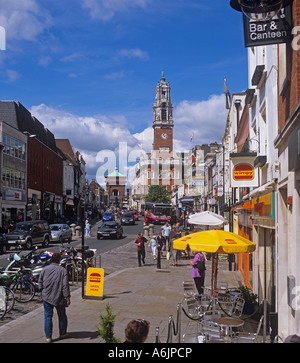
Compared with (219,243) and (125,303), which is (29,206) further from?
(219,243)

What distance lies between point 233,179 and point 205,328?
681 centimetres

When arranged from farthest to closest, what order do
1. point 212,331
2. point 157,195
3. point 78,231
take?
point 157,195
point 78,231
point 212,331

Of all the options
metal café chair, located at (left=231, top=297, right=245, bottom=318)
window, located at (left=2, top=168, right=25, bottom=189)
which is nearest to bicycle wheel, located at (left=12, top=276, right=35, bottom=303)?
metal café chair, located at (left=231, top=297, right=245, bottom=318)

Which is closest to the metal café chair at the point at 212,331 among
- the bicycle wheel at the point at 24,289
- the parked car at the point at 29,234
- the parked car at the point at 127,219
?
the bicycle wheel at the point at 24,289

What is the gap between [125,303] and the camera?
1238 cm

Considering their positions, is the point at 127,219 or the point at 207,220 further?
the point at 127,219

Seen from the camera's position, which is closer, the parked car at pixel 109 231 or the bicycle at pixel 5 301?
the bicycle at pixel 5 301

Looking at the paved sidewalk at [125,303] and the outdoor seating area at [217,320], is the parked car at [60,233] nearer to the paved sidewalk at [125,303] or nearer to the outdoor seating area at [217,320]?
the paved sidewalk at [125,303]

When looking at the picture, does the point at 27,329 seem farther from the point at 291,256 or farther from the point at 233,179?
the point at 233,179

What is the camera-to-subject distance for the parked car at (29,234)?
90.3 feet

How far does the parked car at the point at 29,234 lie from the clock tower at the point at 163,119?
9803 cm

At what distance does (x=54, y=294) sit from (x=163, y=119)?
126 metres

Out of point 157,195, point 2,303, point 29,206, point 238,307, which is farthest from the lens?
point 157,195

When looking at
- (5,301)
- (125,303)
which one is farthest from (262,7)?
(5,301)
